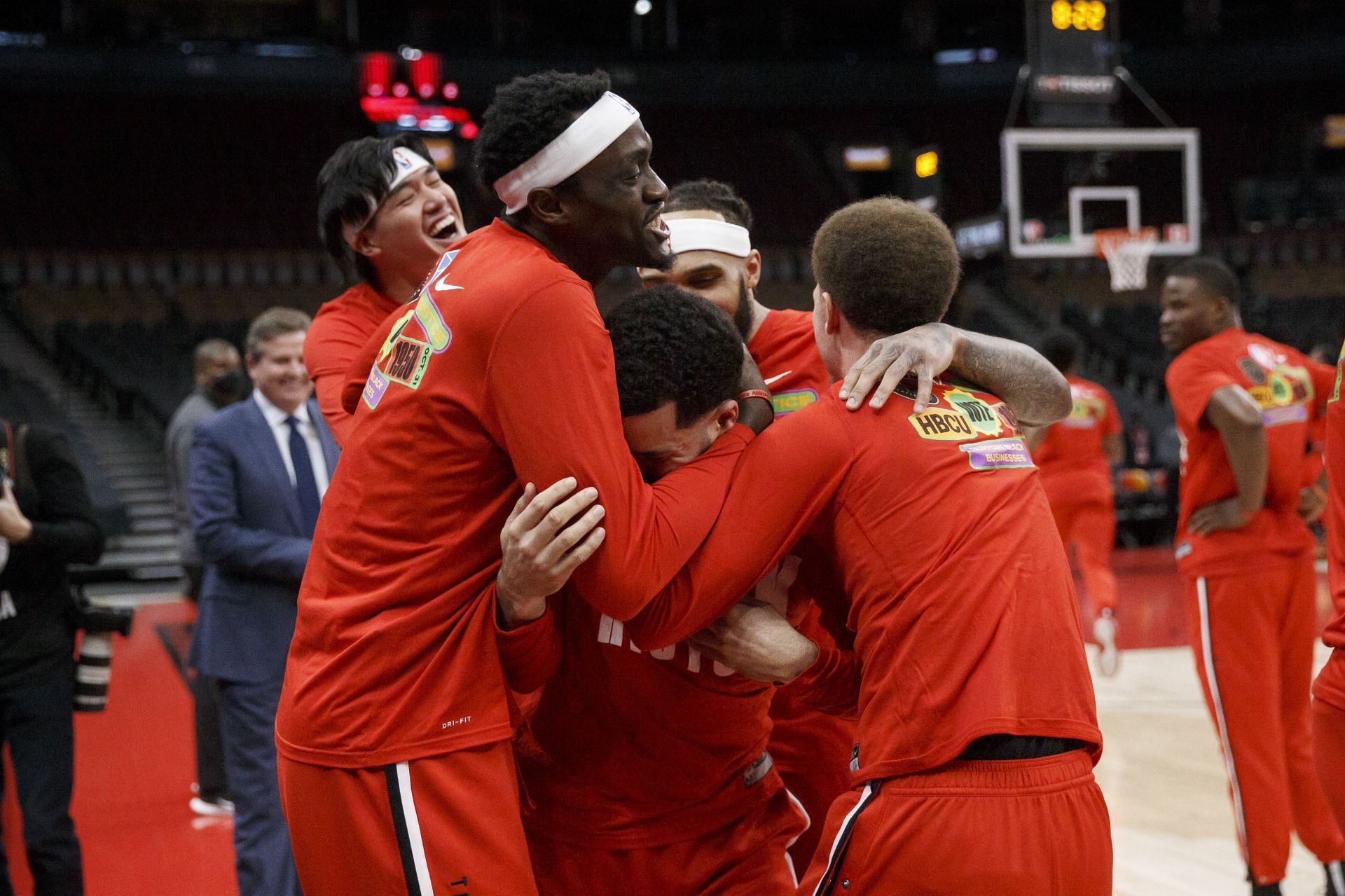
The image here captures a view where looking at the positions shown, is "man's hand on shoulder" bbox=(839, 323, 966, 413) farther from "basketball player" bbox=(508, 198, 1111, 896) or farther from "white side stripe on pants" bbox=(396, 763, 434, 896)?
"white side stripe on pants" bbox=(396, 763, 434, 896)

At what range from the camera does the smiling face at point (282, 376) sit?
4.54m

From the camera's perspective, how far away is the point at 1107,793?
5.70 metres

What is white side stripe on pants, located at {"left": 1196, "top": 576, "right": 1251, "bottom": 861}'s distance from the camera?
4443 millimetres

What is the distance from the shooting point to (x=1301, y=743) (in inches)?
182

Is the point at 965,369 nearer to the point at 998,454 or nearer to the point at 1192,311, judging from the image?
the point at 998,454

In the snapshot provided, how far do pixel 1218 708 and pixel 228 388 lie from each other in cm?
473

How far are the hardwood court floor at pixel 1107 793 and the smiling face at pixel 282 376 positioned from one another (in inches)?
73.3

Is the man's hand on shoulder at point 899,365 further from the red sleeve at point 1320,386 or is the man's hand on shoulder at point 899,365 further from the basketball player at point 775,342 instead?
the red sleeve at point 1320,386

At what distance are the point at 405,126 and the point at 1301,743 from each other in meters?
12.6

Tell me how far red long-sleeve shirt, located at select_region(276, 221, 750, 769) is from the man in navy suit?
2.13 meters

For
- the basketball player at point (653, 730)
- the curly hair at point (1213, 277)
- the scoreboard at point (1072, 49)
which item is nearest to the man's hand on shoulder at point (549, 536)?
the basketball player at point (653, 730)

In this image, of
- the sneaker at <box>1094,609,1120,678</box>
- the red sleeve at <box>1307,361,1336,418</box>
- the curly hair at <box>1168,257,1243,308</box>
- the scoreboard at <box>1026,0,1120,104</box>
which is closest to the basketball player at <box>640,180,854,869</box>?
the curly hair at <box>1168,257,1243,308</box>

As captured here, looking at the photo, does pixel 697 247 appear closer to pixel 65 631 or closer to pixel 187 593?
pixel 65 631

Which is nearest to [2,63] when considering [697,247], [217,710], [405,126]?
[405,126]
